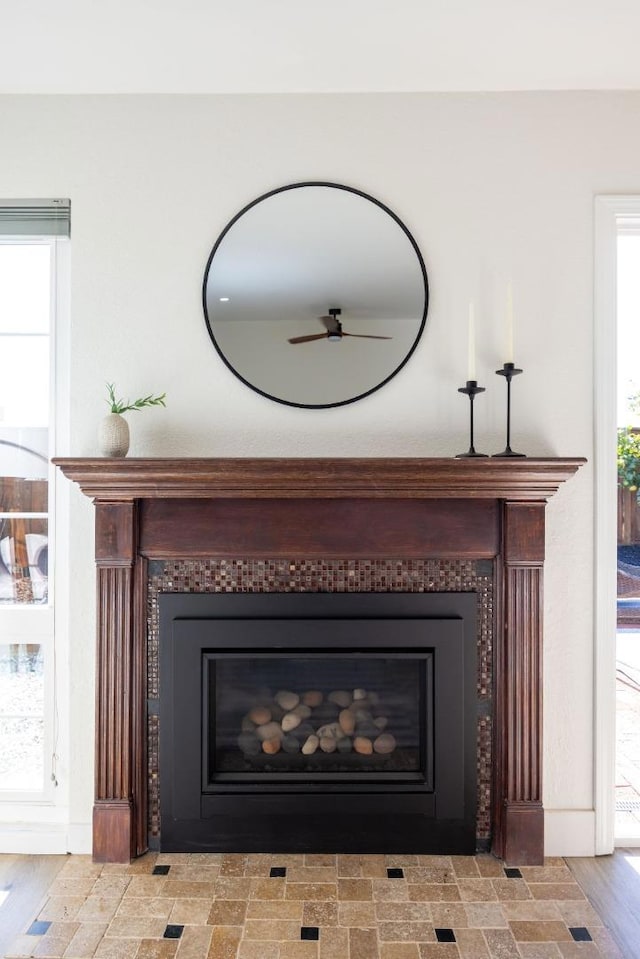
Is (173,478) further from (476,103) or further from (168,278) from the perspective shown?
→ (476,103)

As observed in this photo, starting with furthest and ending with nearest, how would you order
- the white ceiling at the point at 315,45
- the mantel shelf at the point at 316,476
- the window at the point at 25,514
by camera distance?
the window at the point at 25,514 → the mantel shelf at the point at 316,476 → the white ceiling at the point at 315,45

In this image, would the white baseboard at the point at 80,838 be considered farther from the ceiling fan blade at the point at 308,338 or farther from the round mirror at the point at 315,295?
the ceiling fan blade at the point at 308,338

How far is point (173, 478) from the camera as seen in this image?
1975mm

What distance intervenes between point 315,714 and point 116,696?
2.10ft

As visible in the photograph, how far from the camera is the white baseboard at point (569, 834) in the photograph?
216 cm

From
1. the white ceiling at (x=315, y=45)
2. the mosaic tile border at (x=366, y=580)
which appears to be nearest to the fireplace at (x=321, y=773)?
the mosaic tile border at (x=366, y=580)

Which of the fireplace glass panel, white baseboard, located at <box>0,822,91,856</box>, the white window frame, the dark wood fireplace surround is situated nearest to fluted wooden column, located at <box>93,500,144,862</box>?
the dark wood fireplace surround

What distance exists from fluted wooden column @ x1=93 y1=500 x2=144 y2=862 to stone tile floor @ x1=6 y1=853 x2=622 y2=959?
4.5 inches

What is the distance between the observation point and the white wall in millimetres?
2193

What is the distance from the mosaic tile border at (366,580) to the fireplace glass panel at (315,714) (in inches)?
8.5

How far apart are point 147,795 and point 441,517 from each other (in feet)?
4.25

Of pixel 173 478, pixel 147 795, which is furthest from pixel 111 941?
pixel 173 478

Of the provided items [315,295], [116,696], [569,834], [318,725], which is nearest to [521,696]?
[569,834]

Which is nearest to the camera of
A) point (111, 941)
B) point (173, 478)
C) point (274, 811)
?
point (111, 941)
